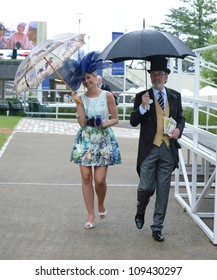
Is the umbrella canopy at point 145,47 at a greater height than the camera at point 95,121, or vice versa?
the umbrella canopy at point 145,47

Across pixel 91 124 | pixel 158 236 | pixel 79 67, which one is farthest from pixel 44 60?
pixel 158 236

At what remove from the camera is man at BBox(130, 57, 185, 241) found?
571 centimetres

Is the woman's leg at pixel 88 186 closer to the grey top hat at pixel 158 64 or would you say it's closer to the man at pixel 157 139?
the man at pixel 157 139

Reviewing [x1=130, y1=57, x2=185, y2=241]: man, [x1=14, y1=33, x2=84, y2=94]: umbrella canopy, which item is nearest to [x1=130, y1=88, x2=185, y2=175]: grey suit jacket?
[x1=130, y1=57, x2=185, y2=241]: man

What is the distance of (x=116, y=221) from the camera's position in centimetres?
670

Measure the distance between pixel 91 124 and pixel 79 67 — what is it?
644 mm

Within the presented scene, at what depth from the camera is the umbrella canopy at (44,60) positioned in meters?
6.77

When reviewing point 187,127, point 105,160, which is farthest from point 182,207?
point 105,160

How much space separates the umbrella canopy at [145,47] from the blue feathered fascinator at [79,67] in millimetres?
456

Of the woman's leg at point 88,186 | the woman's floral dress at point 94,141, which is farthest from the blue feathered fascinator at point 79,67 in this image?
the woman's leg at point 88,186

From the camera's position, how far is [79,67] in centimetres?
623

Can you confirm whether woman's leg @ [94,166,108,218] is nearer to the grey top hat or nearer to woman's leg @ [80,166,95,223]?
woman's leg @ [80,166,95,223]

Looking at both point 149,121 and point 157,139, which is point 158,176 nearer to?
point 157,139

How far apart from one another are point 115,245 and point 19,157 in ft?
24.3
